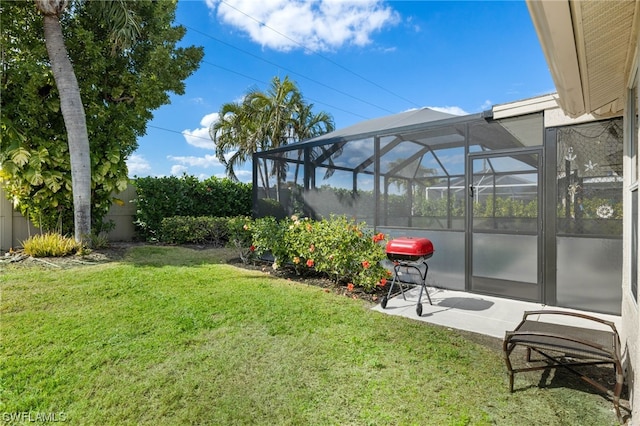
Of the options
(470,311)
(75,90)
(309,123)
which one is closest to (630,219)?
(470,311)

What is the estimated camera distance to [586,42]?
6.07ft

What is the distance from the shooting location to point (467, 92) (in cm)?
1212

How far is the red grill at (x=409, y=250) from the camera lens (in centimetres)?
381

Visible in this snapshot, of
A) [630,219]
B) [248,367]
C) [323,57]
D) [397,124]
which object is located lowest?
[248,367]

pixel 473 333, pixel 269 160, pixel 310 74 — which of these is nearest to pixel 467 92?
pixel 310 74

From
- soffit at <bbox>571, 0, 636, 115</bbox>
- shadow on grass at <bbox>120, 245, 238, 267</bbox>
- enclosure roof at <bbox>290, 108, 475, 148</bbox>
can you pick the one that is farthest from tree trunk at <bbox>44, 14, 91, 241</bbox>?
soffit at <bbox>571, 0, 636, 115</bbox>

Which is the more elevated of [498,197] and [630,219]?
[498,197]

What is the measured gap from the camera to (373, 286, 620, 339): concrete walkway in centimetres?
345

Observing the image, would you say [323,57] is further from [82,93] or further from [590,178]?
[590,178]

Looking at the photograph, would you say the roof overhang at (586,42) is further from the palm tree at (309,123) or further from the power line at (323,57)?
the palm tree at (309,123)

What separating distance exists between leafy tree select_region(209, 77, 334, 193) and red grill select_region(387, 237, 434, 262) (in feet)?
37.6

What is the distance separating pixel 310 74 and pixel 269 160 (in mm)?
9331

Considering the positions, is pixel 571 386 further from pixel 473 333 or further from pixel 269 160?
pixel 269 160

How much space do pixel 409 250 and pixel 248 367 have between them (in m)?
2.21
